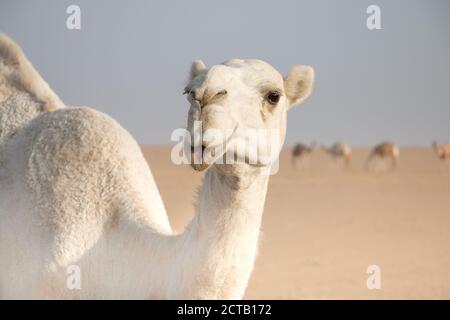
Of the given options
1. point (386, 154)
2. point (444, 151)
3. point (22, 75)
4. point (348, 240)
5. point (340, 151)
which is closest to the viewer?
point (22, 75)

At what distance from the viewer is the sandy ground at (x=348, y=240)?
368 inches

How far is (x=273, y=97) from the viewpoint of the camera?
2.99 metres

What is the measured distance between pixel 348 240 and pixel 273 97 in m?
10.6

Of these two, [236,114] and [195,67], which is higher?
[195,67]

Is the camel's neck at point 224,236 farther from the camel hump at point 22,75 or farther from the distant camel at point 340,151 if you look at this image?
the distant camel at point 340,151

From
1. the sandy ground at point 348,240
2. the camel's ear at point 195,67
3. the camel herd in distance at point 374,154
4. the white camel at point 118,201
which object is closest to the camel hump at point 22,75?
the white camel at point 118,201

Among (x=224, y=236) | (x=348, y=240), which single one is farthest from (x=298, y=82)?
(x=348, y=240)

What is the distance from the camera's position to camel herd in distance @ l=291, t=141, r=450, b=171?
33875mm

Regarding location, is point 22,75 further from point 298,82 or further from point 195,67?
point 298,82

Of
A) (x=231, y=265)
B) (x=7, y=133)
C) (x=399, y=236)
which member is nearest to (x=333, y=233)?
(x=399, y=236)

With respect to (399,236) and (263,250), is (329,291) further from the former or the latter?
(399,236)

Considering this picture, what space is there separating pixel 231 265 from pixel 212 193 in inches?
11.2

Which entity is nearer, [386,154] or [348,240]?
[348,240]

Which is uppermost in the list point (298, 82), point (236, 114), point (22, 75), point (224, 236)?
point (22, 75)
